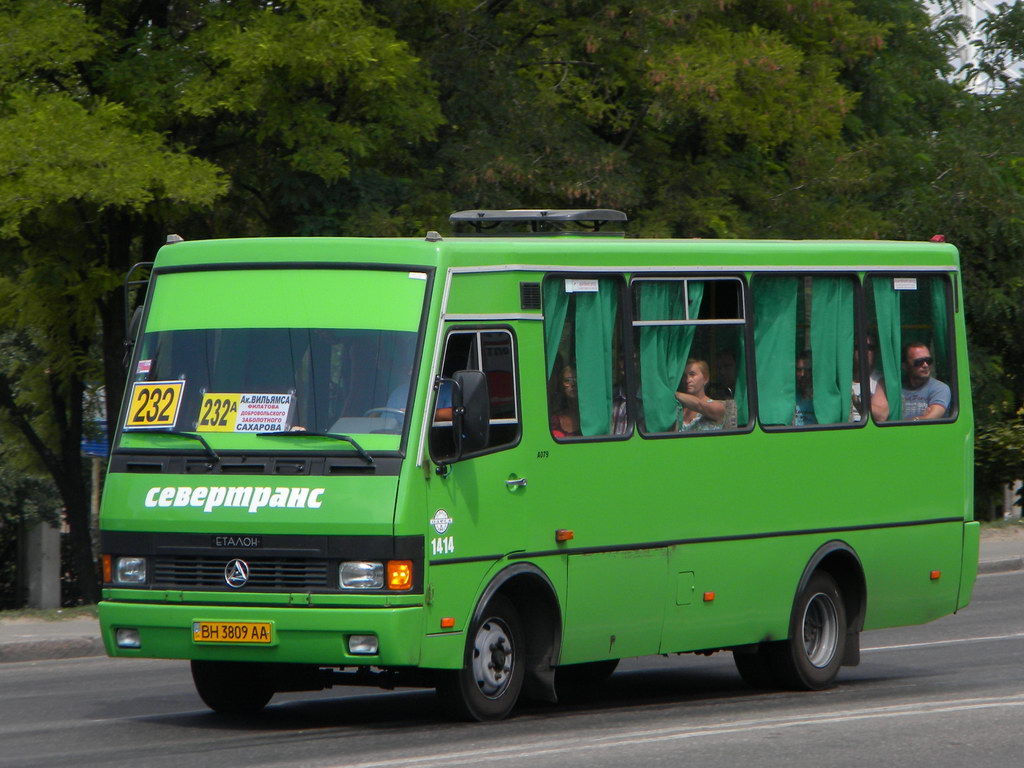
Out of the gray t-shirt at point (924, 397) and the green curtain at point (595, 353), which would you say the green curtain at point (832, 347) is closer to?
the gray t-shirt at point (924, 397)

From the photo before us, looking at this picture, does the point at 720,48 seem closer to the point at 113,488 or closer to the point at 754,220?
the point at 754,220

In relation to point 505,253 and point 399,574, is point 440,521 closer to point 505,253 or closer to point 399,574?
point 399,574

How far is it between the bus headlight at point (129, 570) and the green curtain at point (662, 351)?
303cm

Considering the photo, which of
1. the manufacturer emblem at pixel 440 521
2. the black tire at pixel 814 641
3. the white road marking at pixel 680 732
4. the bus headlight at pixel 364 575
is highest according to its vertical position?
the manufacturer emblem at pixel 440 521

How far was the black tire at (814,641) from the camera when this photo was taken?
38.3 feet

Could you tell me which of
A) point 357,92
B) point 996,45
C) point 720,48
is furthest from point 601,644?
point 996,45

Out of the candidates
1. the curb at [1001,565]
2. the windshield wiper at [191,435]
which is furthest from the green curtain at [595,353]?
the curb at [1001,565]

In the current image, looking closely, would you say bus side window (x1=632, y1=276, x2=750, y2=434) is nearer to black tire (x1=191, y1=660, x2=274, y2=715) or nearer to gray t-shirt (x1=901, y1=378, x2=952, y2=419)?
gray t-shirt (x1=901, y1=378, x2=952, y2=419)

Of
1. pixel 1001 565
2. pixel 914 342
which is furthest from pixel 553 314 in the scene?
pixel 1001 565

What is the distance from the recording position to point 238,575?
362 inches

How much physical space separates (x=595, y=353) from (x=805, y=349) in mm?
2034

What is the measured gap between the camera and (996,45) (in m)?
31.1

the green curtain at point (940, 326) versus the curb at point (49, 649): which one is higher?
the green curtain at point (940, 326)

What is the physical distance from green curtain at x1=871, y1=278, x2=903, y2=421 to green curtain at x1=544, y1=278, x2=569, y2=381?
10.2 feet
